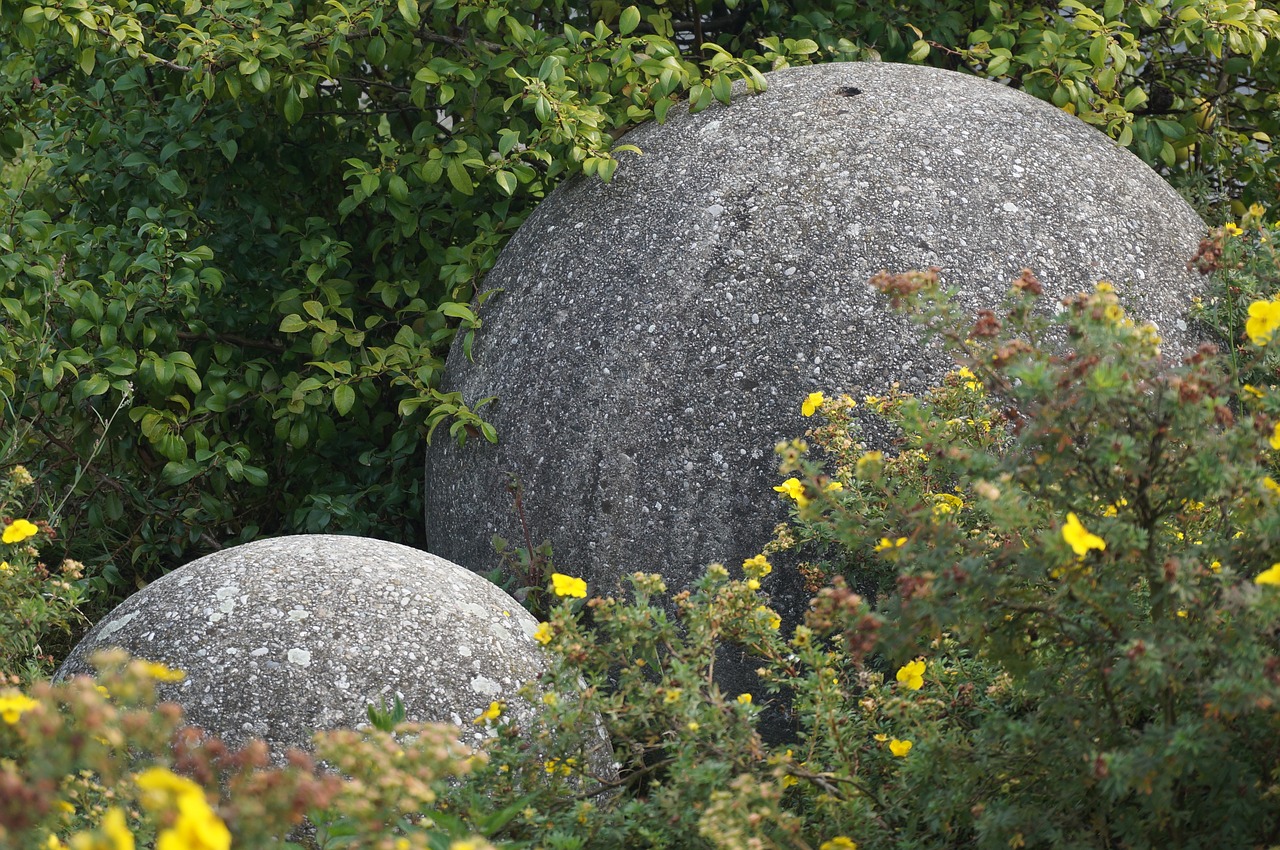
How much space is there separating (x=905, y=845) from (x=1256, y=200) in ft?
10.6

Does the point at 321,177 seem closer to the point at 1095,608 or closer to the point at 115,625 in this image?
the point at 115,625

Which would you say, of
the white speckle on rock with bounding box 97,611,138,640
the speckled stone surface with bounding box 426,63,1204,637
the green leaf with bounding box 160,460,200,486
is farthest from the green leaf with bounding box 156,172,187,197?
the white speckle on rock with bounding box 97,611,138,640

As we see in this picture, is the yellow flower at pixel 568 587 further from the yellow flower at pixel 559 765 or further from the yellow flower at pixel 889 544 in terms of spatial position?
the yellow flower at pixel 889 544

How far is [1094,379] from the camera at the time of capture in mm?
1689

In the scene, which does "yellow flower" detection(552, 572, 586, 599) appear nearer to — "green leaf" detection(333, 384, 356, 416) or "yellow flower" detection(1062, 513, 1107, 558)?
"yellow flower" detection(1062, 513, 1107, 558)

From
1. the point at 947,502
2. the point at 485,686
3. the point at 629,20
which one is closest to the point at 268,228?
the point at 629,20

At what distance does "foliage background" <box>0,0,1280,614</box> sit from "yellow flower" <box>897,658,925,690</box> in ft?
4.80

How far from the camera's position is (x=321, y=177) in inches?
170

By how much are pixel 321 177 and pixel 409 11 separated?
1007 mm

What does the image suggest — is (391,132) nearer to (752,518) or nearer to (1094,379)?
(752,518)

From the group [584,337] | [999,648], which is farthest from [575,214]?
[999,648]

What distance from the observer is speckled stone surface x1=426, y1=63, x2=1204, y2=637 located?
2984mm

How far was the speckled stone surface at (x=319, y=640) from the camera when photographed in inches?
95.8

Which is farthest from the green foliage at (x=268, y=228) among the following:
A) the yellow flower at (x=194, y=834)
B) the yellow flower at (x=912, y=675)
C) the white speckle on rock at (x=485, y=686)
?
the yellow flower at (x=194, y=834)
